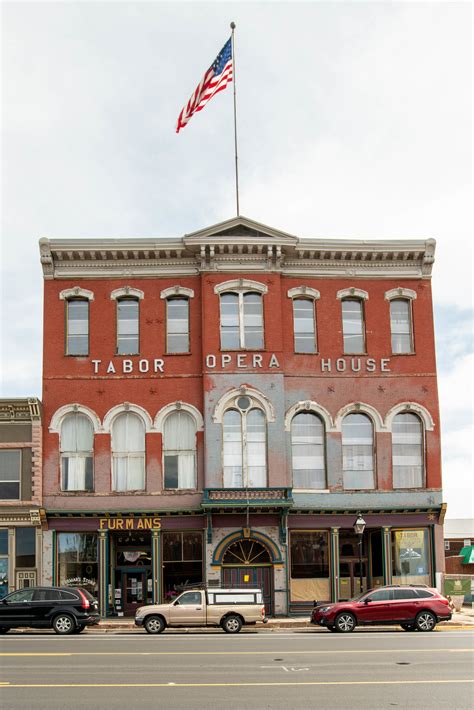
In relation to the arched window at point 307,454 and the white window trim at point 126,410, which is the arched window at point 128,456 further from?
the arched window at point 307,454

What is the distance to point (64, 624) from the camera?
2866cm

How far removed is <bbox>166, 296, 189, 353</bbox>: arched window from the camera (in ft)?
122

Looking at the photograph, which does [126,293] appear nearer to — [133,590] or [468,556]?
[133,590]

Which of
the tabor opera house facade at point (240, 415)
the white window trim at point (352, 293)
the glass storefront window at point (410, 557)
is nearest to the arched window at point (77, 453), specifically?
the tabor opera house facade at point (240, 415)

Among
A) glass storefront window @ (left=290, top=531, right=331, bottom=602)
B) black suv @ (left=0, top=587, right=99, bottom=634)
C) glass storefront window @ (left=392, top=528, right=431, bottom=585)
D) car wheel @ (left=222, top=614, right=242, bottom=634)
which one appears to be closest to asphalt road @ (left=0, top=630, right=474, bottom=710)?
black suv @ (left=0, top=587, right=99, bottom=634)

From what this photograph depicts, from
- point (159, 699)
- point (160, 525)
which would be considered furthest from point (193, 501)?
point (159, 699)

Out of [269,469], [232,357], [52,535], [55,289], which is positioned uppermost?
[55,289]

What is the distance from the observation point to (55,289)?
3719cm

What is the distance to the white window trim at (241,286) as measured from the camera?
36938 mm

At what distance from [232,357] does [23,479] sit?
911 centimetres

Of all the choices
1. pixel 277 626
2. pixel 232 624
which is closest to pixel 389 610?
pixel 277 626

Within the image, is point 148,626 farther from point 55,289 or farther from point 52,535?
point 55,289

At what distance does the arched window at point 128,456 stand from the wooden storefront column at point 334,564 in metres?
7.47

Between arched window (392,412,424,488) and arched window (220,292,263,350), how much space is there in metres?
6.33
